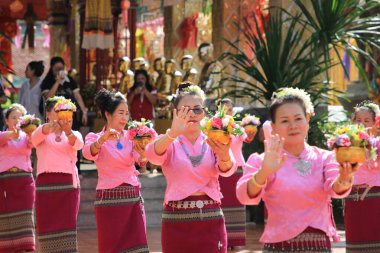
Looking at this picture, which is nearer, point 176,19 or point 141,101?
point 141,101

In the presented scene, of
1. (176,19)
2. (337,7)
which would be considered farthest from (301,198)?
(176,19)

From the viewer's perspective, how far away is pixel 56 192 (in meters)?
10.1

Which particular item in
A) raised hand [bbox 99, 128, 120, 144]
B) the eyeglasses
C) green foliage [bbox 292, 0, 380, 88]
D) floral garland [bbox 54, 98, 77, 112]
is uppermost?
green foliage [bbox 292, 0, 380, 88]

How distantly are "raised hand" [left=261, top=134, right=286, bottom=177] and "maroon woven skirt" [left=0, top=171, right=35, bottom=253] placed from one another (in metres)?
6.32

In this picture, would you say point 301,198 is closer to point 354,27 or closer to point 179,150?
point 179,150

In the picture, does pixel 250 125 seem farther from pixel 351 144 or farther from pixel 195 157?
pixel 351 144

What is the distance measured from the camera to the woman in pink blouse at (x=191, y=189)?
7305 millimetres

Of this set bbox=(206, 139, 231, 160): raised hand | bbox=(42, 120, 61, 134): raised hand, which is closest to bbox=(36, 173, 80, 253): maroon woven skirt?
bbox=(42, 120, 61, 134): raised hand

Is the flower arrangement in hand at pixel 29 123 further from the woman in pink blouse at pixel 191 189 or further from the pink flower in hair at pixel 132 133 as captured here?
the woman in pink blouse at pixel 191 189

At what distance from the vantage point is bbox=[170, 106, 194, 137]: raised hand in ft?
22.8

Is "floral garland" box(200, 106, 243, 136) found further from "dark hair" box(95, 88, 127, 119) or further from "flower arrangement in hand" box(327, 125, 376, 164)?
"dark hair" box(95, 88, 127, 119)

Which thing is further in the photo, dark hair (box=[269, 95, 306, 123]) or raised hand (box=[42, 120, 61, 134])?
raised hand (box=[42, 120, 61, 134])

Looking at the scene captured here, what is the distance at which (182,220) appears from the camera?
7.33 m

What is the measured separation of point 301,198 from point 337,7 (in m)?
8.37
